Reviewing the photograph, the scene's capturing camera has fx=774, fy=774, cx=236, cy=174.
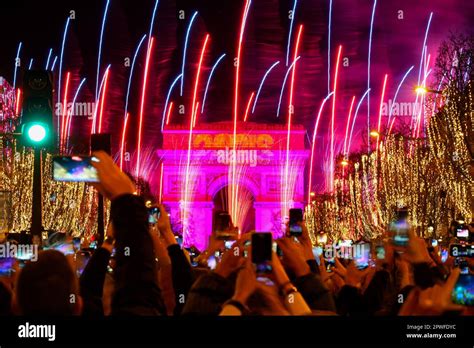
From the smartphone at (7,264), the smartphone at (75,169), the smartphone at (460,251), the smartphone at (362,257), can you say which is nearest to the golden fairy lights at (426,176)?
the smartphone at (460,251)

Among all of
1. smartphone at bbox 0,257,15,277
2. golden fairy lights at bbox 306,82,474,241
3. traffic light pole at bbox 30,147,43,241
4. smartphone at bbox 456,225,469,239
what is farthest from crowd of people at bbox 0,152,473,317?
golden fairy lights at bbox 306,82,474,241

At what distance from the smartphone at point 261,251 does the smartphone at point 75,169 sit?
3.33 ft

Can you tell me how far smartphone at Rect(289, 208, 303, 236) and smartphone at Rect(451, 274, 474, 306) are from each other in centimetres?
200

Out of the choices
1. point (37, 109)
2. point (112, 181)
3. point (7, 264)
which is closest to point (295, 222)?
point (7, 264)

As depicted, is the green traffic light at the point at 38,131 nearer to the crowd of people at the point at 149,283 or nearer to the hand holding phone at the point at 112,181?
the crowd of people at the point at 149,283

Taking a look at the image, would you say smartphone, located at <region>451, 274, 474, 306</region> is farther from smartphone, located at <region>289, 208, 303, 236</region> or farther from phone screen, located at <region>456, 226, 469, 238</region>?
phone screen, located at <region>456, 226, 469, 238</region>

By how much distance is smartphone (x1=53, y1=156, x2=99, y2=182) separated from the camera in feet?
15.2

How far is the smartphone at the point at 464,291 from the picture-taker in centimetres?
578

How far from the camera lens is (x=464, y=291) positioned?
19.2ft

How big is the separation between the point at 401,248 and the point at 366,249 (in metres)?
7.20

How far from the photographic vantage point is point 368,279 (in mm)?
8516

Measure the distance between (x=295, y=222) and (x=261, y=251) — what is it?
3.21 metres

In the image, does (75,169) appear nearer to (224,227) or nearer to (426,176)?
(224,227)

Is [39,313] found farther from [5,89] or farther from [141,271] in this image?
[5,89]
